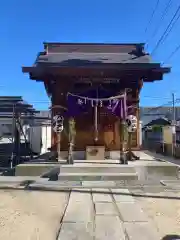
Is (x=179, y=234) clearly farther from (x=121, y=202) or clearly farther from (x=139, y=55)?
(x=139, y=55)

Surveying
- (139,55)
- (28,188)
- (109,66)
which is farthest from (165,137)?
(28,188)

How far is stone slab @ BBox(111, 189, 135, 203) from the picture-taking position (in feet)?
22.1

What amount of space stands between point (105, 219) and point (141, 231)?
82 centimetres

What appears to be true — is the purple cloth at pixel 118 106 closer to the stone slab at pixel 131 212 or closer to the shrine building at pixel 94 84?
the shrine building at pixel 94 84

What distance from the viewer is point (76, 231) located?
15.3 feet

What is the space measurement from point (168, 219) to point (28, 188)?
3987 millimetres

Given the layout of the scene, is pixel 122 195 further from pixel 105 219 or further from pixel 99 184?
pixel 105 219

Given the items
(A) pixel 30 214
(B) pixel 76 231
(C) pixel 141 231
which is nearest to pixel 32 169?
(A) pixel 30 214

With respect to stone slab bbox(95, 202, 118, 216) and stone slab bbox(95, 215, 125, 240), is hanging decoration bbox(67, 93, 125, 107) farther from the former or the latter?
stone slab bbox(95, 215, 125, 240)

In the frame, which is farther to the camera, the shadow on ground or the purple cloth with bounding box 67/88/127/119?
the purple cloth with bounding box 67/88/127/119

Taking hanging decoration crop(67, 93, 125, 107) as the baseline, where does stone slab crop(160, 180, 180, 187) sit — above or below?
below

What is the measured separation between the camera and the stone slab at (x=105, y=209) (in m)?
5.68

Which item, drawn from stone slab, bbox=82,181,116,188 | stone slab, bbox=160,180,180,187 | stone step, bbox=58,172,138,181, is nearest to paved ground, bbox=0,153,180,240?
stone slab, bbox=82,181,116,188

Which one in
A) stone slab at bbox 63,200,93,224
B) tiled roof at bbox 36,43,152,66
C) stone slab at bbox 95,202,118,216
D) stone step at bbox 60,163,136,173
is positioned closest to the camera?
stone slab at bbox 63,200,93,224
